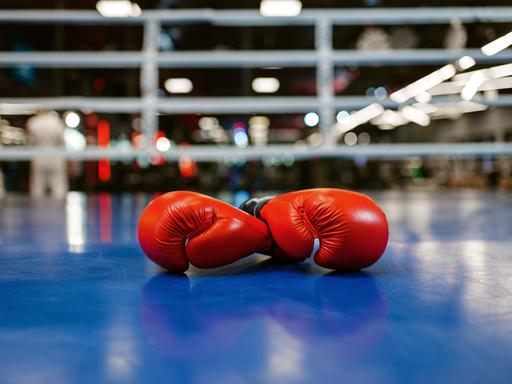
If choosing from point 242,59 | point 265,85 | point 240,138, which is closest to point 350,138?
point 265,85

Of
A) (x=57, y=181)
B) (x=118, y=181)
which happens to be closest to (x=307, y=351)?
(x=57, y=181)

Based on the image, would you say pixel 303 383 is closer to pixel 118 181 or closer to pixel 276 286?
pixel 276 286

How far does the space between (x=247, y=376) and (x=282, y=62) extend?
2.90 m

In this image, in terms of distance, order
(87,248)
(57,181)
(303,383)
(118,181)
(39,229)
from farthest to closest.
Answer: (118,181) < (57,181) < (39,229) < (87,248) < (303,383)

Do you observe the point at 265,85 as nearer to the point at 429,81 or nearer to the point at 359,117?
the point at 359,117

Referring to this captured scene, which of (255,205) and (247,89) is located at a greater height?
(247,89)

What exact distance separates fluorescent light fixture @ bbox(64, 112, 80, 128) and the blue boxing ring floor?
9.22 m

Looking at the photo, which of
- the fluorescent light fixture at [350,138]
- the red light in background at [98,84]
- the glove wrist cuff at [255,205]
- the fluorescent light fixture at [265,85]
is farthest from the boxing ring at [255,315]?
the fluorescent light fixture at [350,138]

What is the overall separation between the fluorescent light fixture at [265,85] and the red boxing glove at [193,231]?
557 inches

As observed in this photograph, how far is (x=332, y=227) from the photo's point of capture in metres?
1.08

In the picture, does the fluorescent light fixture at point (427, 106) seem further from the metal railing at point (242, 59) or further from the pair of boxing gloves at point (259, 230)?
the pair of boxing gloves at point (259, 230)

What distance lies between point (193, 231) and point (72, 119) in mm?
10099

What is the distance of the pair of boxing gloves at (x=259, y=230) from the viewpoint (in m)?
1.07

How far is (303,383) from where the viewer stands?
516 millimetres
